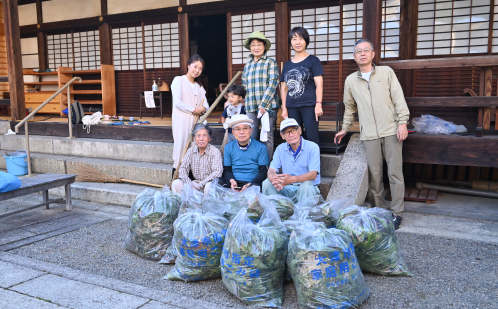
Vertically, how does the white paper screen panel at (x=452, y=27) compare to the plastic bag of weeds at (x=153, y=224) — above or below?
above

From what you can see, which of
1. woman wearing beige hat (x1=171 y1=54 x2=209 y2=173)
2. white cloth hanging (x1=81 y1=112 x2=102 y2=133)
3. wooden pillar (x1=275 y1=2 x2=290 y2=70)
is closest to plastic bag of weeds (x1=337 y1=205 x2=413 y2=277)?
woman wearing beige hat (x1=171 y1=54 x2=209 y2=173)

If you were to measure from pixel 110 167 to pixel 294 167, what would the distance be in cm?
349

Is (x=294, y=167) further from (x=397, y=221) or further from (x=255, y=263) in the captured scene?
(x=255, y=263)

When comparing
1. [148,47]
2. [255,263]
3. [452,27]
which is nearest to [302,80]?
[255,263]

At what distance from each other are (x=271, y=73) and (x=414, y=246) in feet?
8.17

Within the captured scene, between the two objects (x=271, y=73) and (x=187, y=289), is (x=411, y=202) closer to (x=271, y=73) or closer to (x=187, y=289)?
(x=271, y=73)

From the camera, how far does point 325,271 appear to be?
282cm

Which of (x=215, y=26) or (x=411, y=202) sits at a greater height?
(x=215, y=26)

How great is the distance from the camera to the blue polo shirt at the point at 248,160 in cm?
482

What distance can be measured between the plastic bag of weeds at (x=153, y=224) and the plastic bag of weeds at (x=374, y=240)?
1.57 metres

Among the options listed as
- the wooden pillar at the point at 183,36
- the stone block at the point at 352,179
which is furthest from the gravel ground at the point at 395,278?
the wooden pillar at the point at 183,36

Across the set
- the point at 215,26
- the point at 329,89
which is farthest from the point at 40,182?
the point at 215,26

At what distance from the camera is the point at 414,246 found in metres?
4.09

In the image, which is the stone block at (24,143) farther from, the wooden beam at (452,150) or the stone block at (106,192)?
the wooden beam at (452,150)
